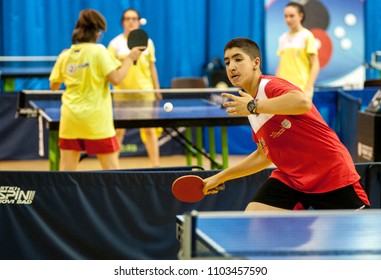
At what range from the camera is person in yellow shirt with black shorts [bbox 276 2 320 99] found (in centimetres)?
844

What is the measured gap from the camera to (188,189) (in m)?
4.01

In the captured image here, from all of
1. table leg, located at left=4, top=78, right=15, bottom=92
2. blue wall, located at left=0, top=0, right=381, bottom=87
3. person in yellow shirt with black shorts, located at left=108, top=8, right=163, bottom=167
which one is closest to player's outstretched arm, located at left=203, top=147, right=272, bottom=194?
person in yellow shirt with black shorts, located at left=108, top=8, right=163, bottom=167

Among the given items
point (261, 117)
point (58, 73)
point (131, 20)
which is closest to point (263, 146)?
point (261, 117)

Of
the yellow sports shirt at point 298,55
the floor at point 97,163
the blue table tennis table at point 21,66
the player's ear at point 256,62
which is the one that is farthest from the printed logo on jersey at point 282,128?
the blue table tennis table at point 21,66

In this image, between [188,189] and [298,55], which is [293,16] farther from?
[188,189]

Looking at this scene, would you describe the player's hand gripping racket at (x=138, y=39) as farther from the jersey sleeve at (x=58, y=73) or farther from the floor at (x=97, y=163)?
the floor at (x=97, y=163)

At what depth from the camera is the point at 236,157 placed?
10.0 meters

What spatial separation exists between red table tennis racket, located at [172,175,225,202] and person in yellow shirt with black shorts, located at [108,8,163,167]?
3.94 metres

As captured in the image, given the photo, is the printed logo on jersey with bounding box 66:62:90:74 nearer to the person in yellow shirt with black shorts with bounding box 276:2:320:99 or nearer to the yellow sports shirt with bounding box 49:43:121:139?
the yellow sports shirt with bounding box 49:43:121:139

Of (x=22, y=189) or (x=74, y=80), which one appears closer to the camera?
(x=22, y=189)

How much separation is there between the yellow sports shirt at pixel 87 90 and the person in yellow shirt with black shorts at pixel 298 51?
2.84m
